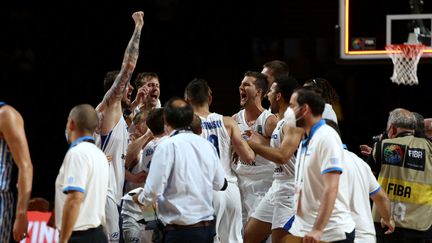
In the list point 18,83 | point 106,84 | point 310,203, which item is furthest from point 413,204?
point 18,83

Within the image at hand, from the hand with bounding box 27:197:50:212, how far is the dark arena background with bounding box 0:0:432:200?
12.4 feet

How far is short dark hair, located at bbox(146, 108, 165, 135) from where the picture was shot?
746 centimetres

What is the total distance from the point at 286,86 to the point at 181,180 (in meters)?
1.97

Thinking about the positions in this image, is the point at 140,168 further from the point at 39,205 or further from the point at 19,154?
the point at 39,205

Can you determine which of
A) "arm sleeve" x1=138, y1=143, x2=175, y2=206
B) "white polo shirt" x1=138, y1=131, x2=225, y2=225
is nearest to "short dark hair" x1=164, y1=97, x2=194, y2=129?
"white polo shirt" x1=138, y1=131, x2=225, y2=225

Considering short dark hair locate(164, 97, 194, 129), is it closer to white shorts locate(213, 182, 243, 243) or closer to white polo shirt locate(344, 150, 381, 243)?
white polo shirt locate(344, 150, 381, 243)

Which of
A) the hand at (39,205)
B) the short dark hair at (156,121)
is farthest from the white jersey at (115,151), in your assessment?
the hand at (39,205)

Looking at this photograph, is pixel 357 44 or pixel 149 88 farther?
pixel 357 44

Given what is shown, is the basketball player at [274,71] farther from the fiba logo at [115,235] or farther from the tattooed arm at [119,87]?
the fiba logo at [115,235]

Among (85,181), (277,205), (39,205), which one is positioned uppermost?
(85,181)

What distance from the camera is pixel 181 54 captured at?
16.2 m

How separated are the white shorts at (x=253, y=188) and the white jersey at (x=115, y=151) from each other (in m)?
1.46

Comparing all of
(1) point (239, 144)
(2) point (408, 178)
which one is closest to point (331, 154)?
(1) point (239, 144)

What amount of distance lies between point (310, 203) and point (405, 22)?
507 centimetres
